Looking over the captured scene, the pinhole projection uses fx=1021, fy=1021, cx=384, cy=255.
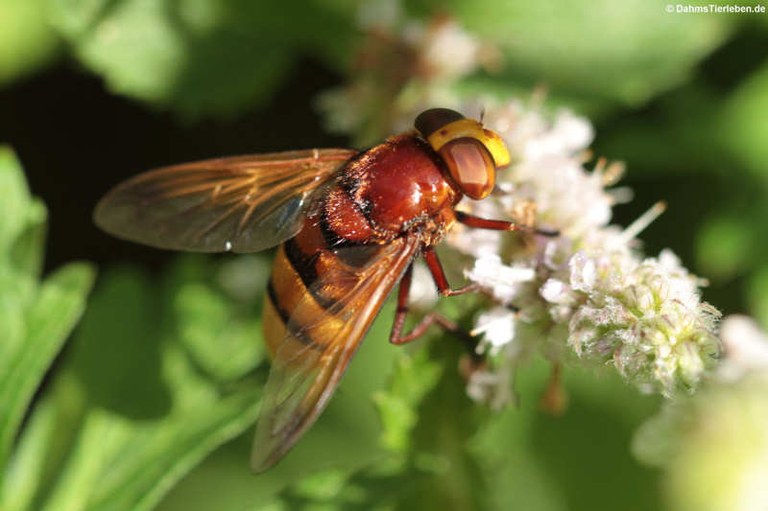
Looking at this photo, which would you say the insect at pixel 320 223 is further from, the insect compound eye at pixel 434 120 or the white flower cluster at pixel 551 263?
the white flower cluster at pixel 551 263

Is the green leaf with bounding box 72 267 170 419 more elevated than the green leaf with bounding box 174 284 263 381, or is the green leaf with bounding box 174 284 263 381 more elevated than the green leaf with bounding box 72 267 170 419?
the green leaf with bounding box 174 284 263 381

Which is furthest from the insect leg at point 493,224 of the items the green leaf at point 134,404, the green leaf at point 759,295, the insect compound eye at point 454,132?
the green leaf at point 759,295

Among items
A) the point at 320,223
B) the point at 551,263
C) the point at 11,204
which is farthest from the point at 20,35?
the point at 551,263

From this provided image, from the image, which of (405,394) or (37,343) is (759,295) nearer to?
(405,394)

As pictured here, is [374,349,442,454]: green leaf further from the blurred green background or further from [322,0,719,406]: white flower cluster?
[322,0,719,406]: white flower cluster

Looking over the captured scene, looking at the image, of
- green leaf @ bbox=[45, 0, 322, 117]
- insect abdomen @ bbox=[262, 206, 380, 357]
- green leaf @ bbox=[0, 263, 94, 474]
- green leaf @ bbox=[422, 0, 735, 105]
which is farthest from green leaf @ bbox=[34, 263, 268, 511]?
green leaf @ bbox=[422, 0, 735, 105]

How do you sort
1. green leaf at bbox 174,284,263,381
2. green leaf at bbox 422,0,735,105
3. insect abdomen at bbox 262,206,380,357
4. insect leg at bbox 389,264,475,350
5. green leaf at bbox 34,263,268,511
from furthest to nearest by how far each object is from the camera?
green leaf at bbox 422,0,735,105 < green leaf at bbox 174,284,263,381 < green leaf at bbox 34,263,268,511 < insect leg at bbox 389,264,475,350 < insect abdomen at bbox 262,206,380,357
